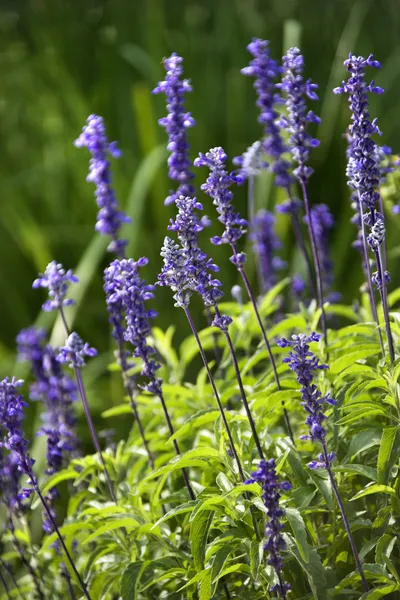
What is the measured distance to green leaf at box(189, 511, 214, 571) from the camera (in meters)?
2.44

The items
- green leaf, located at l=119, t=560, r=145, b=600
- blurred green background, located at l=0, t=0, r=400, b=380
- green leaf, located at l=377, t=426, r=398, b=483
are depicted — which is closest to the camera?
green leaf, located at l=377, t=426, r=398, b=483

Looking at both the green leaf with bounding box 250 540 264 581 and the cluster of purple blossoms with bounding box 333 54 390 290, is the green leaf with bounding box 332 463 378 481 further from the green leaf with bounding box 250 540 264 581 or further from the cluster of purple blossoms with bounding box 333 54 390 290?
the cluster of purple blossoms with bounding box 333 54 390 290

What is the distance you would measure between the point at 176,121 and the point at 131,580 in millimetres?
1658

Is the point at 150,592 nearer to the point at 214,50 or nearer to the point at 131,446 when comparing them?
the point at 131,446

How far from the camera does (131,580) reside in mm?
2584

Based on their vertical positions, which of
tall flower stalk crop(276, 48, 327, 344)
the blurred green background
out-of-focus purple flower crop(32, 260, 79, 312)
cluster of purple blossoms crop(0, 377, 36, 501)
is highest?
the blurred green background

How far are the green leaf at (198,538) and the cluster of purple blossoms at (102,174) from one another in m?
1.39

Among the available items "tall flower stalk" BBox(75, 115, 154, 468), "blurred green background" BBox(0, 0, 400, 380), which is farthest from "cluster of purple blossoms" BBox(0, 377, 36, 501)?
"blurred green background" BBox(0, 0, 400, 380)

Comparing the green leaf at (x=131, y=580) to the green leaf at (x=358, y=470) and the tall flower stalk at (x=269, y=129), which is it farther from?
the tall flower stalk at (x=269, y=129)

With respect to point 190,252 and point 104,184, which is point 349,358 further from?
point 104,184

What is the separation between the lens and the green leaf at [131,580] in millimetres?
2545

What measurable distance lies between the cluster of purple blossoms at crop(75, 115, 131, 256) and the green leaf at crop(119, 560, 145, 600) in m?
1.37

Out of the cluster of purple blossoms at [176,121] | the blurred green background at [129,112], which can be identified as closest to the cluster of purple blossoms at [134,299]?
the cluster of purple blossoms at [176,121]

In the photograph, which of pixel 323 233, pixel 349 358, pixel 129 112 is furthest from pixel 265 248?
pixel 129 112
